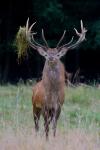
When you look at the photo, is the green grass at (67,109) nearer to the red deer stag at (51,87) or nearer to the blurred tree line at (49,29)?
the red deer stag at (51,87)

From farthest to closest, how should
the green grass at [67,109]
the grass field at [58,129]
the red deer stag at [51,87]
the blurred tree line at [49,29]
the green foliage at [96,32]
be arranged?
1. the blurred tree line at [49,29]
2. the green foliage at [96,32]
3. the green grass at [67,109]
4. the red deer stag at [51,87]
5. the grass field at [58,129]

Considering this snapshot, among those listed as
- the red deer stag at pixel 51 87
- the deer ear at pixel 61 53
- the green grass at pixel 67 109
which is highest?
the deer ear at pixel 61 53

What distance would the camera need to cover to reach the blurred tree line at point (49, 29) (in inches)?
981

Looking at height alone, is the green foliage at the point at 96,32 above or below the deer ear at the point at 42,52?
below

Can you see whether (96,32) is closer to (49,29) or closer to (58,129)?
(49,29)

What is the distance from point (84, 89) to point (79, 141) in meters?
8.12

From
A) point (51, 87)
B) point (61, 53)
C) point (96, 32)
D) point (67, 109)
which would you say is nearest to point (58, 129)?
point (51, 87)

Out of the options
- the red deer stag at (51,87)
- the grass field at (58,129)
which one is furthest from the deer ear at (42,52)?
the grass field at (58,129)

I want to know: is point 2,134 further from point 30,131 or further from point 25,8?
point 25,8

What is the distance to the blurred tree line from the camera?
24.9 m

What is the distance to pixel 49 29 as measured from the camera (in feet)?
84.0

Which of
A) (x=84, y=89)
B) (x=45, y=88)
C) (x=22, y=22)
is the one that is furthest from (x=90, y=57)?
(x=45, y=88)

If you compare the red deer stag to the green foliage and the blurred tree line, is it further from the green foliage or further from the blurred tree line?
the blurred tree line

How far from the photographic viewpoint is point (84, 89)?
55.5 feet
